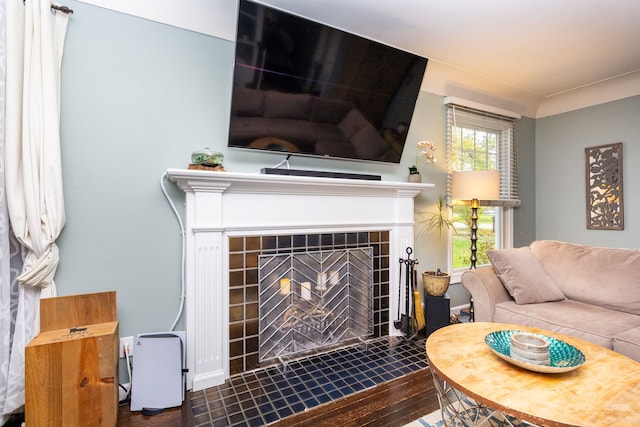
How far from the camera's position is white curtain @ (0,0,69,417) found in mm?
1571

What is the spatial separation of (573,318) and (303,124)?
222 cm

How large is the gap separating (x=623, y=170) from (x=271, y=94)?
3.66 meters

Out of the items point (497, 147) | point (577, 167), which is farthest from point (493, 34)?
point (577, 167)

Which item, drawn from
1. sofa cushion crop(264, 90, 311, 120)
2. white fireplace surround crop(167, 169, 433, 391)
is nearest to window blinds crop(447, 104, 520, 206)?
white fireplace surround crop(167, 169, 433, 391)

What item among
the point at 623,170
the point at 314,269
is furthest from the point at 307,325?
the point at 623,170

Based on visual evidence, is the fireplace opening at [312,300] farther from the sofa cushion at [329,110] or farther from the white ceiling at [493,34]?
the white ceiling at [493,34]

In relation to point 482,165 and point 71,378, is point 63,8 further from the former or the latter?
point 482,165

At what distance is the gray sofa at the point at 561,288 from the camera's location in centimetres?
210

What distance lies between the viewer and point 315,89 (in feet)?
7.59

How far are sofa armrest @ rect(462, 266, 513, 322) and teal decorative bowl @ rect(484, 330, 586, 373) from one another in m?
0.92

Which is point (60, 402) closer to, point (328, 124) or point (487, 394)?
point (487, 394)

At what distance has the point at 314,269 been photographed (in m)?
2.47

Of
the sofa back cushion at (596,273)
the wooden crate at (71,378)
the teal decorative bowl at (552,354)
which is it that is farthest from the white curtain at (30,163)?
the sofa back cushion at (596,273)

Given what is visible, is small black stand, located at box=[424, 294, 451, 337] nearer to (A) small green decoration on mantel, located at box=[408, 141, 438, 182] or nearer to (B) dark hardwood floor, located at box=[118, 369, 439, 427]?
(B) dark hardwood floor, located at box=[118, 369, 439, 427]
